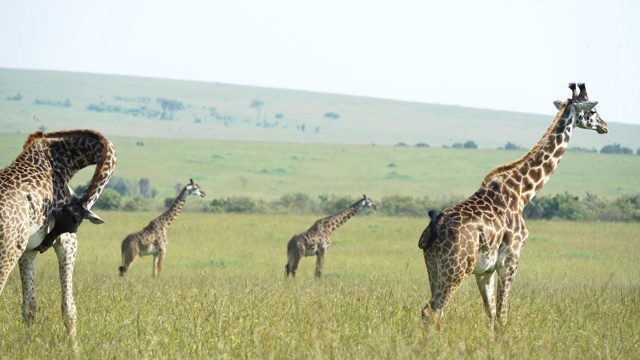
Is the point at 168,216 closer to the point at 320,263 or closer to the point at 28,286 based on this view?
the point at 320,263

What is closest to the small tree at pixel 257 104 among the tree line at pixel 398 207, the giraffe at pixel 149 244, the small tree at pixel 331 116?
the small tree at pixel 331 116

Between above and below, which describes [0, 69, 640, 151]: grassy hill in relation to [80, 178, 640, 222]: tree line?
below

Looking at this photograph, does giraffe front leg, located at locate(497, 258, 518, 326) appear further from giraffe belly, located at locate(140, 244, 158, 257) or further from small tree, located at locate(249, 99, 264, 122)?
small tree, located at locate(249, 99, 264, 122)

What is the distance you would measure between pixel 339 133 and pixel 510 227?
→ 528 feet

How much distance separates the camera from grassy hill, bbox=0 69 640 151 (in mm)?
159500

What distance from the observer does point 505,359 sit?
7.55 metres

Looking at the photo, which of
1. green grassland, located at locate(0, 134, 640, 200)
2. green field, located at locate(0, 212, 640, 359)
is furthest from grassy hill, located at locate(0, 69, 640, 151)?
green field, located at locate(0, 212, 640, 359)

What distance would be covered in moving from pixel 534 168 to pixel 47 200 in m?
5.09

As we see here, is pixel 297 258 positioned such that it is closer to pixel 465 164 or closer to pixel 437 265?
pixel 437 265

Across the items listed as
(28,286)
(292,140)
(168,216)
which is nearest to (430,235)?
(28,286)

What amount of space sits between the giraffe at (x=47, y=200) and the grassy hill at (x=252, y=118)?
137941 mm

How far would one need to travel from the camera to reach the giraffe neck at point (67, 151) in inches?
362

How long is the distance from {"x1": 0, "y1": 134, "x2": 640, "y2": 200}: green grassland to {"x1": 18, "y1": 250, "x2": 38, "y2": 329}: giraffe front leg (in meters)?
63.1

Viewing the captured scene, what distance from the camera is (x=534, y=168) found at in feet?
34.9
